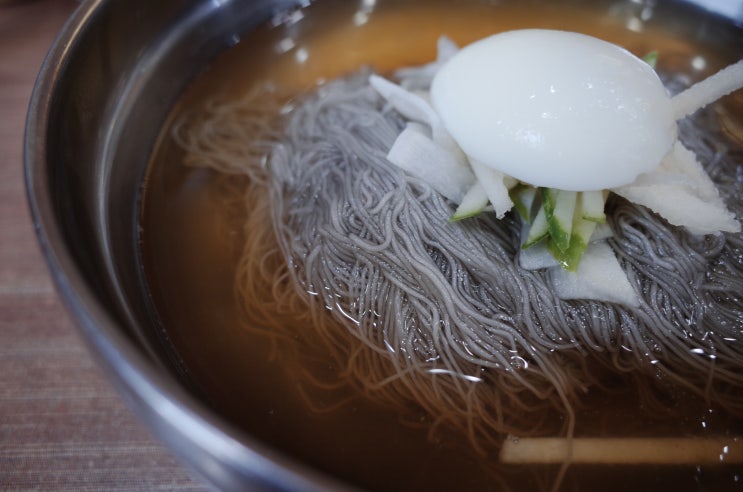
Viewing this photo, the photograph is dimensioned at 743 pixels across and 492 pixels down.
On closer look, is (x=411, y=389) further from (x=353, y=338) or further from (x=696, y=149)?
(x=696, y=149)

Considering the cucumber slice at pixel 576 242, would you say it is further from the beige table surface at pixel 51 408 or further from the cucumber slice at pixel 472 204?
the beige table surface at pixel 51 408

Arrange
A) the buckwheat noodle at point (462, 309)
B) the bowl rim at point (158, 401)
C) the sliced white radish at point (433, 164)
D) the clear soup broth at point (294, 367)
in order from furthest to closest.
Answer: the sliced white radish at point (433, 164) → the buckwheat noodle at point (462, 309) → the clear soup broth at point (294, 367) → the bowl rim at point (158, 401)

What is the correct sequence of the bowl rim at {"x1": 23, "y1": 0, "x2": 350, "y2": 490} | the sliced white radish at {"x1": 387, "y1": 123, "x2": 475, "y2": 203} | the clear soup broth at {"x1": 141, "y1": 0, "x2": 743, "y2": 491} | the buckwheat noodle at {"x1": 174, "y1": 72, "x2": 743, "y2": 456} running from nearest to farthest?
the bowl rim at {"x1": 23, "y1": 0, "x2": 350, "y2": 490} < the clear soup broth at {"x1": 141, "y1": 0, "x2": 743, "y2": 491} < the buckwheat noodle at {"x1": 174, "y1": 72, "x2": 743, "y2": 456} < the sliced white radish at {"x1": 387, "y1": 123, "x2": 475, "y2": 203}

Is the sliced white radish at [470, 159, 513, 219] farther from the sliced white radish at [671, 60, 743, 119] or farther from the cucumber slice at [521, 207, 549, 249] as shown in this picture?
the sliced white radish at [671, 60, 743, 119]

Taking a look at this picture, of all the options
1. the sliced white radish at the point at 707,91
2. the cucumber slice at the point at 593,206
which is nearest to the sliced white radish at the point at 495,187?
the cucumber slice at the point at 593,206

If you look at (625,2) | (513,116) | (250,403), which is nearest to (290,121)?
(513,116)

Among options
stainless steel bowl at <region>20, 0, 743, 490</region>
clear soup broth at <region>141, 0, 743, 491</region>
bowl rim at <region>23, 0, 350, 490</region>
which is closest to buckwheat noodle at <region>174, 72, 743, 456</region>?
clear soup broth at <region>141, 0, 743, 491</region>
